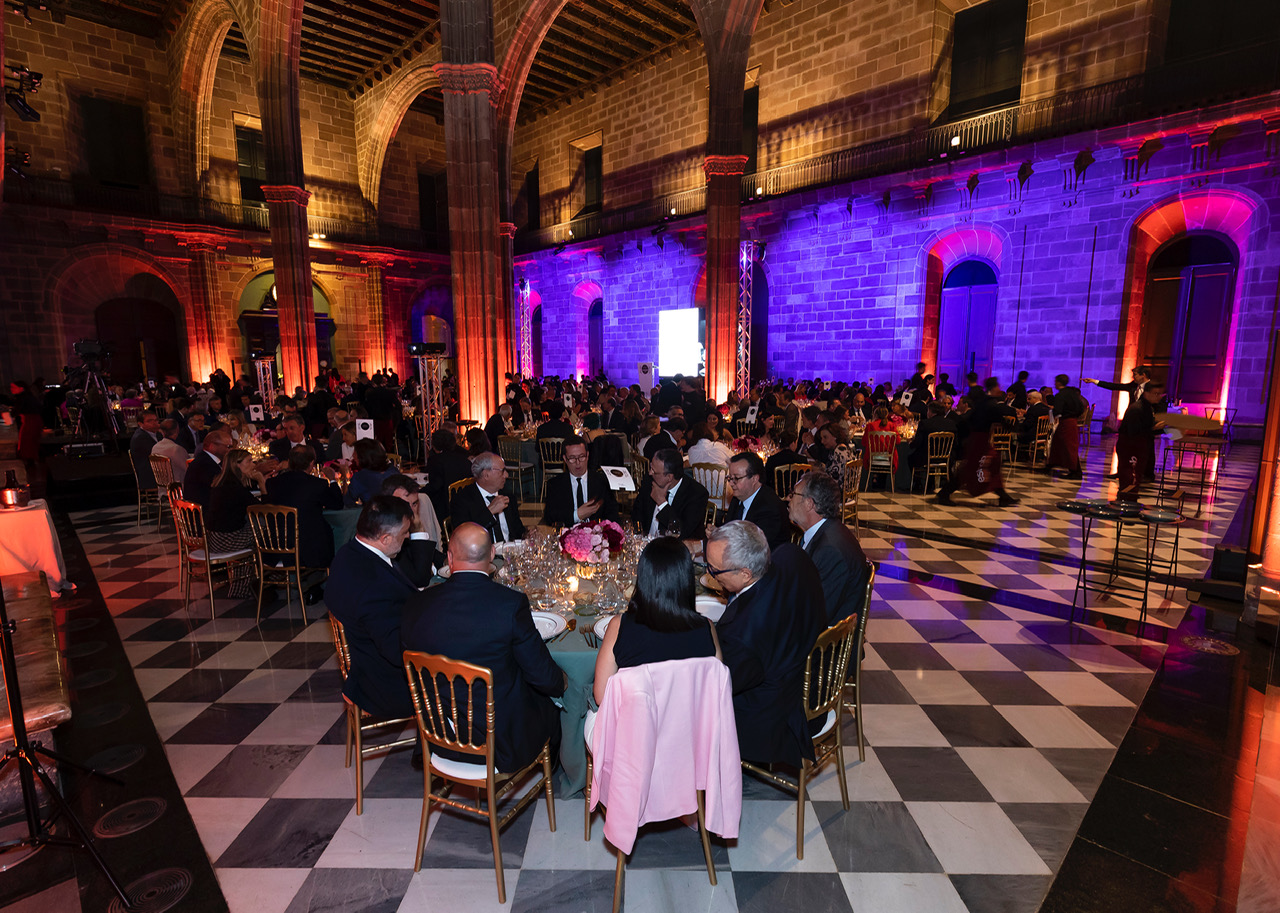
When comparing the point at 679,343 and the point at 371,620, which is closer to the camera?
the point at 371,620

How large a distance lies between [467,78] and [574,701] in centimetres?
917

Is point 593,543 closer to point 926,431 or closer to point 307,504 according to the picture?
point 307,504

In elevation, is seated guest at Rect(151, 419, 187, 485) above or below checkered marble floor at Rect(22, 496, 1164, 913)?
above

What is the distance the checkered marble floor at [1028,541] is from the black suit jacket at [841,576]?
9.12 ft

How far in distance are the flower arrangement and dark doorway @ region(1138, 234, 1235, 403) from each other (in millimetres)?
12890

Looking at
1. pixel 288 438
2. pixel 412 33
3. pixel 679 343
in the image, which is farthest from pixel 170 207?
pixel 288 438

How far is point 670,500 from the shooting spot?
436cm

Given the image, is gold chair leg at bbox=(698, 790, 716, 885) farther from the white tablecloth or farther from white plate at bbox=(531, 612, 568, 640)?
the white tablecloth

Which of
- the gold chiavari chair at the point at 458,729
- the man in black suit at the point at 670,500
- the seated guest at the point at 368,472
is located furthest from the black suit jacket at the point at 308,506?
the gold chiavari chair at the point at 458,729

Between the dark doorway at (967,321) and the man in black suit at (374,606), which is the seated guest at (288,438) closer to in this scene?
the man in black suit at (374,606)

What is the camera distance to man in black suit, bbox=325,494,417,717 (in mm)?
2582

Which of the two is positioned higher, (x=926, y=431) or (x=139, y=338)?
(x=139, y=338)

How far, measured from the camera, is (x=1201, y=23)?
34.1 feet

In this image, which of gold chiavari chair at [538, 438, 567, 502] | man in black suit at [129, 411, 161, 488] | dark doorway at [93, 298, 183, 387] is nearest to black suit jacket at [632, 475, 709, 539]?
gold chiavari chair at [538, 438, 567, 502]
